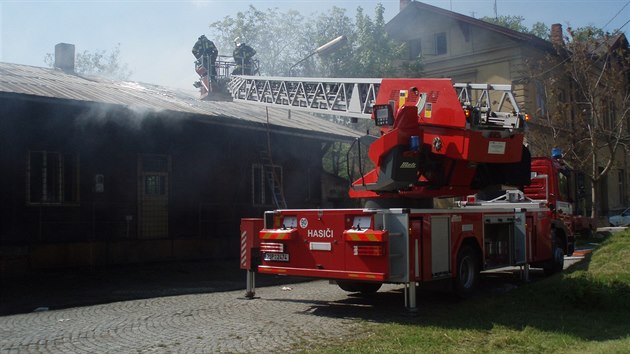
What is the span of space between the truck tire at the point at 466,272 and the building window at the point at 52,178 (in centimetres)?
950

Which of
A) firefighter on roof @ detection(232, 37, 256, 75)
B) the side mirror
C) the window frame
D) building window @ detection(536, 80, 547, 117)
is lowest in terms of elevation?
the side mirror

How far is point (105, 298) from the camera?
1090cm

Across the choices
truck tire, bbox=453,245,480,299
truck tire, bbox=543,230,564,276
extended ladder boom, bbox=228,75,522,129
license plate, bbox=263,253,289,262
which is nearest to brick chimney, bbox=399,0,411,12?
extended ladder boom, bbox=228,75,522,129

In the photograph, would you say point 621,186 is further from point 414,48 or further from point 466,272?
point 466,272

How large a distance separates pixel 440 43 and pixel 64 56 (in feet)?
70.8

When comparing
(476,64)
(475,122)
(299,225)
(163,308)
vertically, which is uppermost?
→ (476,64)

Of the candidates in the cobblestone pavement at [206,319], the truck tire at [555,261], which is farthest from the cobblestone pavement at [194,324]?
the truck tire at [555,261]

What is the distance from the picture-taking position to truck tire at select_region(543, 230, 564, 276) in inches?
534

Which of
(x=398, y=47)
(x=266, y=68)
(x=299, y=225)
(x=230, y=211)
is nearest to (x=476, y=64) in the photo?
(x=398, y=47)

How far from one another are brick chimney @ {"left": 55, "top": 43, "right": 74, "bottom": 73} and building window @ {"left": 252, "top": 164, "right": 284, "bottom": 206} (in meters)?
7.68

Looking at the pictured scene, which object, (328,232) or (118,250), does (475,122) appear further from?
(118,250)

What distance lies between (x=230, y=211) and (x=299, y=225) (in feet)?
29.8

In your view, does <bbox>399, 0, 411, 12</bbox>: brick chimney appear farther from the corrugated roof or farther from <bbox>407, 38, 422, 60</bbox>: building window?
the corrugated roof

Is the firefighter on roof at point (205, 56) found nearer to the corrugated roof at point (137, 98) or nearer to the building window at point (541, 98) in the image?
the corrugated roof at point (137, 98)
